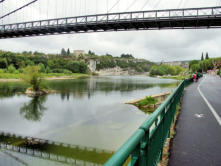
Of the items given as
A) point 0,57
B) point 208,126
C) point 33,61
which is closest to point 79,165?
point 208,126

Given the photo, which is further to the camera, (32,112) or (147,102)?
(147,102)

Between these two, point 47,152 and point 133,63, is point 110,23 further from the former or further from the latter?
point 133,63

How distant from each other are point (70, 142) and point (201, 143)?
9711mm

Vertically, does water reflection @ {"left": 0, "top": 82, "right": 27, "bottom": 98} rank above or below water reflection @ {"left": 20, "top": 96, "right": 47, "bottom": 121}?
above

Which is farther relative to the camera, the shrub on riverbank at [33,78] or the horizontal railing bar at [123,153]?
the shrub on riverbank at [33,78]

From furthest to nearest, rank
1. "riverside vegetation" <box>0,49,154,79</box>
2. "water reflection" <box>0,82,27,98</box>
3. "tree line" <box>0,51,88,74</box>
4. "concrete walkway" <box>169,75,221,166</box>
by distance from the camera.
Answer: "tree line" <box>0,51,88,74</box> < "riverside vegetation" <box>0,49,154,79</box> < "water reflection" <box>0,82,27,98</box> < "concrete walkway" <box>169,75,221,166</box>

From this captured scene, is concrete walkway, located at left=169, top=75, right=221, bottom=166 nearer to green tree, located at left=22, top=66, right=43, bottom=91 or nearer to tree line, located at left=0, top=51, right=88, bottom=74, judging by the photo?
green tree, located at left=22, top=66, right=43, bottom=91

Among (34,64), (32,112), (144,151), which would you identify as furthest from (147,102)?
(34,64)

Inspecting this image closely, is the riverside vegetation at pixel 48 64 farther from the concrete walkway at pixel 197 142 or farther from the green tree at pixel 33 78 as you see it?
the concrete walkway at pixel 197 142

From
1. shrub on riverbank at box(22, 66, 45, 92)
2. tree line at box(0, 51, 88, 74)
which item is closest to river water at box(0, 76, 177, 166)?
shrub on riverbank at box(22, 66, 45, 92)

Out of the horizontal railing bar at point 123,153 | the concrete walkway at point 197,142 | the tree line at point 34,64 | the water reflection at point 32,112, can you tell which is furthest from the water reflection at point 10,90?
the tree line at point 34,64

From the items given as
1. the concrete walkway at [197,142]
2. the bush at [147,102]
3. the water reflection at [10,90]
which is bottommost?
the bush at [147,102]

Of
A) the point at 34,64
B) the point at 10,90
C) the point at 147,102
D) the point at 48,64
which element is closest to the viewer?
the point at 147,102

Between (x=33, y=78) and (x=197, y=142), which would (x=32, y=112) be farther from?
(x=197, y=142)
